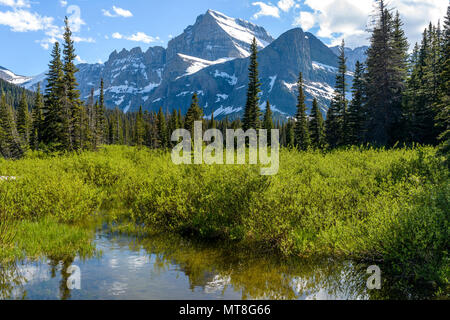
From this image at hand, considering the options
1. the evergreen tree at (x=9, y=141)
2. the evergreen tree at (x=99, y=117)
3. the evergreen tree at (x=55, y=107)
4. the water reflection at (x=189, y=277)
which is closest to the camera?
the water reflection at (x=189, y=277)

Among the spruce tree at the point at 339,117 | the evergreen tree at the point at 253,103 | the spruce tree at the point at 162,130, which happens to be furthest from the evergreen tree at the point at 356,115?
the spruce tree at the point at 162,130

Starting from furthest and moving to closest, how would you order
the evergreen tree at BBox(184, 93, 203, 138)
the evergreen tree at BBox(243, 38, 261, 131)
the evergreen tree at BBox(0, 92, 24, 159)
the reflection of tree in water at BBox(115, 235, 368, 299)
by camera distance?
the evergreen tree at BBox(184, 93, 203, 138) → the evergreen tree at BBox(0, 92, 24, 159) → the evergreen tree at BBox(243, 38, 261, 131) → the reflection of tree in water at BBox(115, 235, 368, 299)

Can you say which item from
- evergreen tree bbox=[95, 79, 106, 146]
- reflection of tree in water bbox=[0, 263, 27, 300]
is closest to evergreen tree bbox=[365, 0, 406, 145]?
reflection of tree in water bbox=[0, 263, 27, 300]

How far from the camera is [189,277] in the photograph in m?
7.67

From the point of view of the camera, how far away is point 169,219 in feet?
36.8

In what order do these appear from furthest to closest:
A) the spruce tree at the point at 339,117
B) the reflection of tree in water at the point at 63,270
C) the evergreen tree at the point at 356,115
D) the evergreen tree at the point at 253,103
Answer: the evergreen tree at the point at 253,103
the spruce tree at the point at 339,117
the evergreen tree at the point at 356,115
the reflection of tree in water at the point at 63,270

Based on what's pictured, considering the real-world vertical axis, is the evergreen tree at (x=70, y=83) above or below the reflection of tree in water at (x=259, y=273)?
above

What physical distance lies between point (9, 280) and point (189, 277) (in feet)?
13.0

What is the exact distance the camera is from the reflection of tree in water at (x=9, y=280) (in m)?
6.45

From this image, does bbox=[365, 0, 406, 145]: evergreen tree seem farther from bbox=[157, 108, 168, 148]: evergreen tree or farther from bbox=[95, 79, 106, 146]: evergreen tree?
bbox=[157, 108, 168, 148]: evergreen tree

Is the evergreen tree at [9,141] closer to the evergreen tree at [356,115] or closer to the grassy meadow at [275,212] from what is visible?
the grassy meadow at [275,212]

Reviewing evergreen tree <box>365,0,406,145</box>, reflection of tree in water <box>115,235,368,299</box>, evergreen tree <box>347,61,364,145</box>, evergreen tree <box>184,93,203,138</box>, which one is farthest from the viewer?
evergreen tree <box>184,93,203,138</box>

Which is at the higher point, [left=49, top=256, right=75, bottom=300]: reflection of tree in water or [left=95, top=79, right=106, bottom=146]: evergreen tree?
[left=95, top=79, right=106, bottom=146]: evergreen tree

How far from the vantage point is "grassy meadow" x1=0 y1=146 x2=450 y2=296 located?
670 centimetres
